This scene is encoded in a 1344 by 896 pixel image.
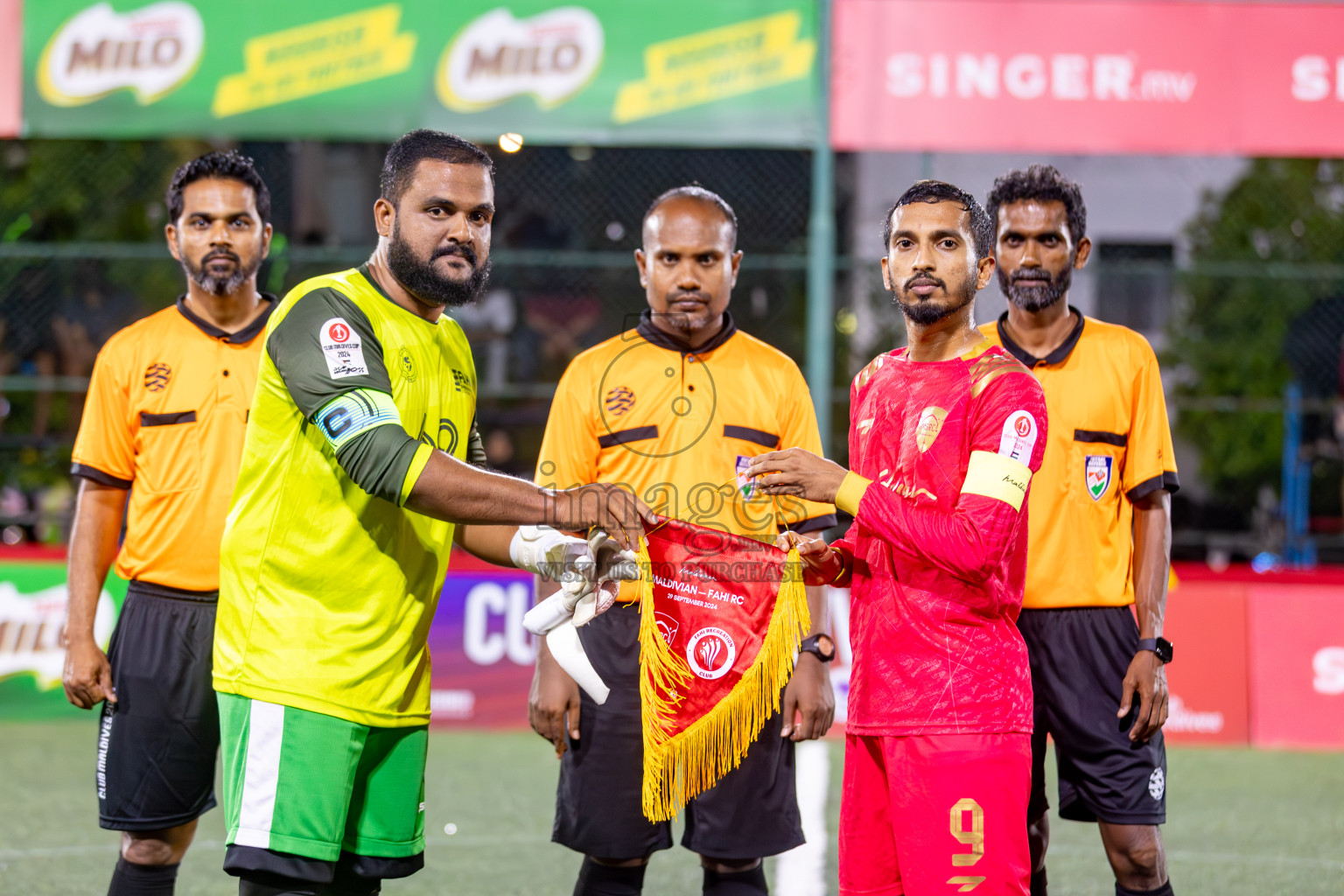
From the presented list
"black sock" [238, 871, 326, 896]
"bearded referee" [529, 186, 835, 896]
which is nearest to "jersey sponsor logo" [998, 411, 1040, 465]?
"bearded referee" [529, 186, 835, 896]

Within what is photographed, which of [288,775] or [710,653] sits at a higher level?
[710,653]

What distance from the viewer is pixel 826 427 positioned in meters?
8.65

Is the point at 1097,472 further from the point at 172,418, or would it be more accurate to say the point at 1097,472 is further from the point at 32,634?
the point at 32,634

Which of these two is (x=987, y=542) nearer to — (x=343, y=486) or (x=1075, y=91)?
(x=343, y=486)

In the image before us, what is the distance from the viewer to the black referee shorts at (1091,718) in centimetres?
389

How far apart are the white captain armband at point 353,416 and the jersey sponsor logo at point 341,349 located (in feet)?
0.20

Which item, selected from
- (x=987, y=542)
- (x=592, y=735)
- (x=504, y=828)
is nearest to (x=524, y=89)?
(x=504, y=828)

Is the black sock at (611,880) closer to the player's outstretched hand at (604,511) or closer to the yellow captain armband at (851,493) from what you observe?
the player's outstretched hand at (604,511)

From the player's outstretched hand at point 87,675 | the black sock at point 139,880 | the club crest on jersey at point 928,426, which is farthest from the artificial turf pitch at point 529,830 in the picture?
the club crest on jersey at point 928,426

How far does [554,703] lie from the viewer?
384 centimetres

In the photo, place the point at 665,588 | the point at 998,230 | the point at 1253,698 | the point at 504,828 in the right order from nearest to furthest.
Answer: the point at 665,588 → the point at 998,230 → the point at 504,828 → the point at 1253,698

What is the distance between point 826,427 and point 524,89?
9.69ft

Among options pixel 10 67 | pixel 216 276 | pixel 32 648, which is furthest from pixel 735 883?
pixel 10 67

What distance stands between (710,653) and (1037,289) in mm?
1512
